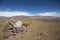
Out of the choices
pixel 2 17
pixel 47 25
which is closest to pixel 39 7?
pixel 47 25

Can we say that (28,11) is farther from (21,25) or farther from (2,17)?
(2,17)

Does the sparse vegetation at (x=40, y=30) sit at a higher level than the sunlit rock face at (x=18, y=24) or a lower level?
lower

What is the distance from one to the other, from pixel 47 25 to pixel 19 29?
0.57m

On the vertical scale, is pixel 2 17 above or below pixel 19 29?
above

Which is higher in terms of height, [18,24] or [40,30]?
[18,24]

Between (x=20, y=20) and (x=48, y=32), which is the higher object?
(x=20, y=20)

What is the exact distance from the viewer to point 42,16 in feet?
7.84

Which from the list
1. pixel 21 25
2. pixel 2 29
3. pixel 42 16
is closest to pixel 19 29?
pixel 21 25

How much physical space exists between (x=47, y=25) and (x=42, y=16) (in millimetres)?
211

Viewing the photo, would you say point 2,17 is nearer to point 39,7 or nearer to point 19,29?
point 19,29

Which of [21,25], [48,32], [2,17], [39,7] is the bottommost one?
[48,32]

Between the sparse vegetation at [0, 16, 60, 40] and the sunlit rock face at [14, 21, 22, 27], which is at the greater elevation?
the sunlit rock face at [14, 21, 22, 27]

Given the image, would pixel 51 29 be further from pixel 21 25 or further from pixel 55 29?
pixel 21 25

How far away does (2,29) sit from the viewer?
2.35 meters
